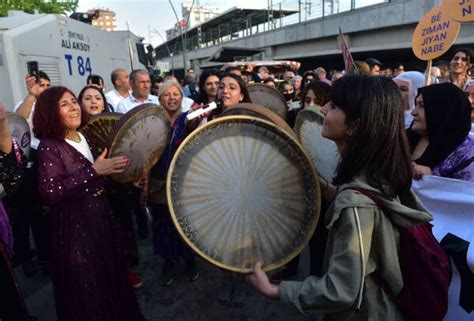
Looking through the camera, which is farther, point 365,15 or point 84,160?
point 365,15

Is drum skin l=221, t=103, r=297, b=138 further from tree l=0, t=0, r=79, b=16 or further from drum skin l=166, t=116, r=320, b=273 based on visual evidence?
tree l=0, t=0, r=79, b=16

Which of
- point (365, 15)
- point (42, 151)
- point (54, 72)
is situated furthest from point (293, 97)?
point (365, 15)

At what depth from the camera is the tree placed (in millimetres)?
16645

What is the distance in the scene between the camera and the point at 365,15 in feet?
64.1

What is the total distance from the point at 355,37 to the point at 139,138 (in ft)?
70.9

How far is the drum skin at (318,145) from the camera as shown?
2.05 meters

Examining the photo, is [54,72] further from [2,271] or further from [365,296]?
[365,296]

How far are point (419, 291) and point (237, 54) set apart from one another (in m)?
18.7

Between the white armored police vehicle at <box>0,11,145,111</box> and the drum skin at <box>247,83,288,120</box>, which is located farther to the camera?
the white armored police vehicle at <box>0,11,145,111</box>

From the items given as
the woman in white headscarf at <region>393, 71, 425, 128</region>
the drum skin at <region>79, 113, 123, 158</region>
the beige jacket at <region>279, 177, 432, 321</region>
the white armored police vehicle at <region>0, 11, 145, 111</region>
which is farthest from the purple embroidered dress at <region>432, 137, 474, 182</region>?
the white armored police vehicle at <region>0, 11, 145, 111</region>

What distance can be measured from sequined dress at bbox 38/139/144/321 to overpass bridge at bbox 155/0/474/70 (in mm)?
16337

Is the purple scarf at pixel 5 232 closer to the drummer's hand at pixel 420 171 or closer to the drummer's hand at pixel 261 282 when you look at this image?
the drummer's hand at pixel 261 282

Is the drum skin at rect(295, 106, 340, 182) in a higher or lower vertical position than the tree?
lower

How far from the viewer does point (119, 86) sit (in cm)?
524
